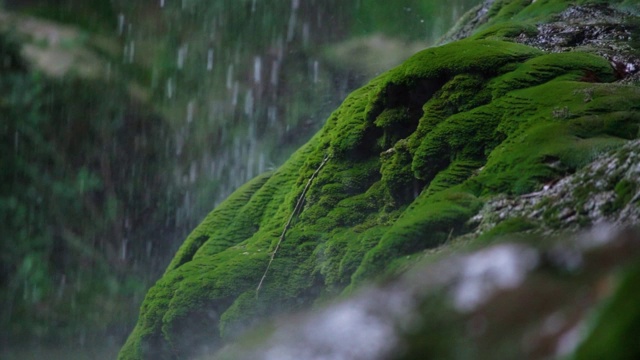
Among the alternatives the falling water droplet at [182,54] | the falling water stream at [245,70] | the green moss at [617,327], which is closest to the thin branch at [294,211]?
the green moss at [617,327]

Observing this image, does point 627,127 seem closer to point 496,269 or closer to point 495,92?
point 495,92

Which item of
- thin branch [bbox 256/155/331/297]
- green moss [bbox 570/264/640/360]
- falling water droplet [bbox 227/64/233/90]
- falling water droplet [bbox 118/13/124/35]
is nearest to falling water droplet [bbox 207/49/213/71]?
falling water droplet [bbox 227/64/233/90]

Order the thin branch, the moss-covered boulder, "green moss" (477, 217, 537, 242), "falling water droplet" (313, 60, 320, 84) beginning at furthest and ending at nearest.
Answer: "falling water droplet" (313, 60, 320, 84)
the thin branch
the moss-covered boulder
"green moss" (477, 217, 537, 242)

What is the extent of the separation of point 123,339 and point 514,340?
592 inches

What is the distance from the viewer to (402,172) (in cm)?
498

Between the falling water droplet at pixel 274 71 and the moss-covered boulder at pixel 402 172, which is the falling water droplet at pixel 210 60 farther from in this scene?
the moss-covered boulder at pixel 402 172

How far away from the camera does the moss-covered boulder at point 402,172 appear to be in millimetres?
3955

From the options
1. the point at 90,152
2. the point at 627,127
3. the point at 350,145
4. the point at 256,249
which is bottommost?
the point at 90,152

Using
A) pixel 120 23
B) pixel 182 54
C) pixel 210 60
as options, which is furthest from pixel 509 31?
pixel 120 23

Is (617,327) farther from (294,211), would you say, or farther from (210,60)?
(210,60)

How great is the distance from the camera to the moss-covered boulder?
3955mm

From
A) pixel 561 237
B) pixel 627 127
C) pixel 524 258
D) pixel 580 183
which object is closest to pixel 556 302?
pixel 524 258

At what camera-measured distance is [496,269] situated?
7.66 feet

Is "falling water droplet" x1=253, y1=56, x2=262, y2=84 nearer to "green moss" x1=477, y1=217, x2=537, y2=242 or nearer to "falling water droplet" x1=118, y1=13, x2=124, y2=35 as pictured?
"falling water droplet" x1=118, y1=13, x2=124, y2=35
